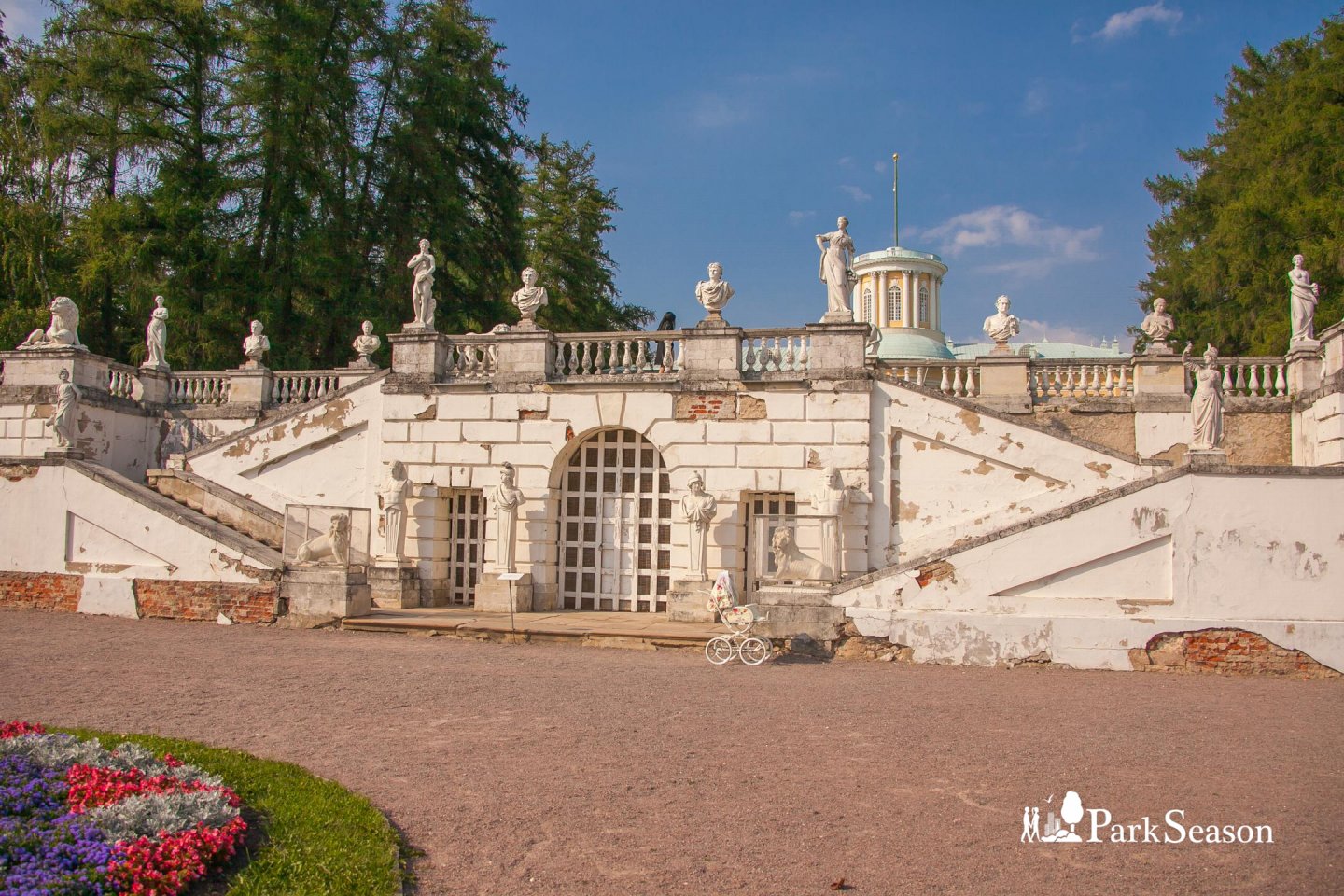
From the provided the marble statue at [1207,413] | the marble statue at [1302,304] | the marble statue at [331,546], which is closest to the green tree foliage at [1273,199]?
the marble statue at [1302,304]

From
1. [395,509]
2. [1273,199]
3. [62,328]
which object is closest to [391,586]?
[395,509]

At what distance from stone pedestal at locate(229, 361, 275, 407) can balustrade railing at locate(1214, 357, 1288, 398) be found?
63.2ft

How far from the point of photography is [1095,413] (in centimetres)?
1714

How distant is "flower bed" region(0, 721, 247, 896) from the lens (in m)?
4.27

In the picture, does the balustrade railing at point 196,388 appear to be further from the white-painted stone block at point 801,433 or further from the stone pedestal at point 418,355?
the white-painted stone block at point 801,433

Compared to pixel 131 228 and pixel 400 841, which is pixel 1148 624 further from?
pixel 131 228

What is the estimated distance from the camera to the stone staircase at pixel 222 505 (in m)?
17.0

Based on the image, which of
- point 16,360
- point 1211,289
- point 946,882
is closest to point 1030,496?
point 946,882

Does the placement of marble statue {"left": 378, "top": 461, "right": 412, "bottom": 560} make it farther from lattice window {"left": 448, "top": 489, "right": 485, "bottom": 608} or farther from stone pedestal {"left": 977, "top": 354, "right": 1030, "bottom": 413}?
stone pedestal {"left": 977, "top": 354, "right": 1030, "bottom": 413}

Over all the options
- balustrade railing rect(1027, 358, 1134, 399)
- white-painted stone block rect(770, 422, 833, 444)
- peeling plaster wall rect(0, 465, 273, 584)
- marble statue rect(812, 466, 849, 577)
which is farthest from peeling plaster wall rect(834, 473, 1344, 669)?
peeling plaster wall rect(0, 465, 273, 584)

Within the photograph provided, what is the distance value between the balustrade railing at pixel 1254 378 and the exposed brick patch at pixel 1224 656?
757cm

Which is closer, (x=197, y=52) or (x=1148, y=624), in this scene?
(x=1148, y=624)

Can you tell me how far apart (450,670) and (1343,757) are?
8.57 m

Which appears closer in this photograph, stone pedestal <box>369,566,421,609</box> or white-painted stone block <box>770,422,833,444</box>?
white-painted stone block <box>770,422,833,444</box>
